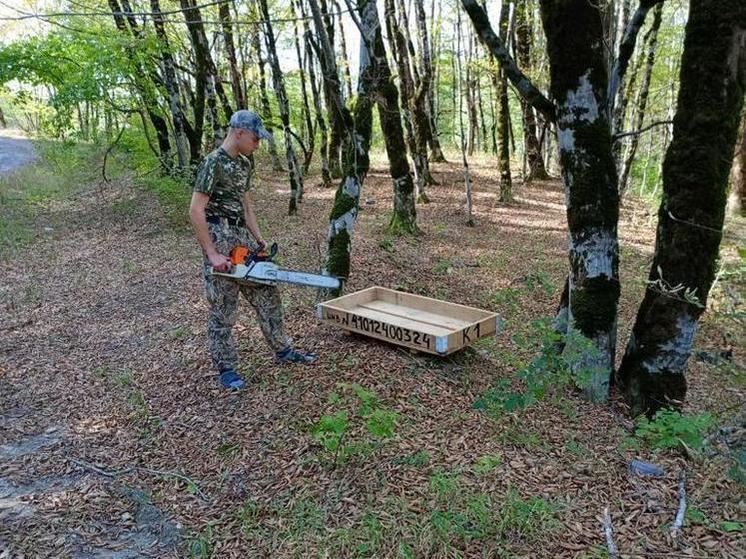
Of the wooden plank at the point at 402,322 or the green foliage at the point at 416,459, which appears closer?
the green foliage at the point at 416,459

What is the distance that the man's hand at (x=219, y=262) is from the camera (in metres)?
4.20

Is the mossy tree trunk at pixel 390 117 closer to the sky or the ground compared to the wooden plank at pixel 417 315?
closer to the sky

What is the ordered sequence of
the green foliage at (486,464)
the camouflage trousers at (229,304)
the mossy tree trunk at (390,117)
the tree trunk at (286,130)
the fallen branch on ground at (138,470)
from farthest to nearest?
1. the tree trunk at (286,130)
2. the mossy tree trunk at (390,117)
3. the camouflage trousers at (229,304)
4. the fallen branch on ground at (138,470)
5. the green foliage at (486,464)

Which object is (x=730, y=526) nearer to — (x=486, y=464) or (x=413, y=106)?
(x=486, y=464)

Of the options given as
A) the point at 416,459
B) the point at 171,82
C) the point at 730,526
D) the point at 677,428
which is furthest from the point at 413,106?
the point at 730,526

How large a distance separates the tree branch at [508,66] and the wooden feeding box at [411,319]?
1.81 metres

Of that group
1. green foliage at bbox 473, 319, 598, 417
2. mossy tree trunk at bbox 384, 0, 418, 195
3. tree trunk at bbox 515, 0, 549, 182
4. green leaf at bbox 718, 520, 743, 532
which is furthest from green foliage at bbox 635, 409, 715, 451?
tree trunk at bbox 515, 0, 549, 182

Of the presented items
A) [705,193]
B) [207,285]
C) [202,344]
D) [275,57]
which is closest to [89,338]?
[202,344]

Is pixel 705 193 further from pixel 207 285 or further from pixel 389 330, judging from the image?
pixel 207 285

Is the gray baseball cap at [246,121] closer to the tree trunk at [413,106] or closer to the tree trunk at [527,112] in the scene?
the tree trunk at [413,106]

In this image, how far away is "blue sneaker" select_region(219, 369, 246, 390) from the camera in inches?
178

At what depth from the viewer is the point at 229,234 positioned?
4465 mm

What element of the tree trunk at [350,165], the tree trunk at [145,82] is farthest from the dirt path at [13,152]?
the tree trunk at [350,165]

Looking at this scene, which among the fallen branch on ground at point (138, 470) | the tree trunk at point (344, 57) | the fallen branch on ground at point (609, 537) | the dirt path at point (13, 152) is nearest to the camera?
the fallen branch on ground at point (609, 537)
